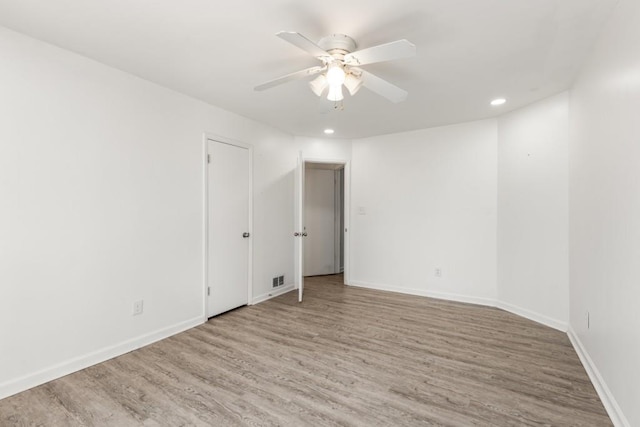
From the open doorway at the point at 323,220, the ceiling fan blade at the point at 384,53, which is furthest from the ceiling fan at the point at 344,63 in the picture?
the open doorway at the point at 323,220

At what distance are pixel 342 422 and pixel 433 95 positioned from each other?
2.94 metres

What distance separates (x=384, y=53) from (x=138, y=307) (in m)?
2.85

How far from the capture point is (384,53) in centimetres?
177

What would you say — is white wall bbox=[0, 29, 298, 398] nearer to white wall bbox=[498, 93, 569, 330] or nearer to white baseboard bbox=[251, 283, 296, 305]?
white baseboard bbox=[251, 283, 296, 305]

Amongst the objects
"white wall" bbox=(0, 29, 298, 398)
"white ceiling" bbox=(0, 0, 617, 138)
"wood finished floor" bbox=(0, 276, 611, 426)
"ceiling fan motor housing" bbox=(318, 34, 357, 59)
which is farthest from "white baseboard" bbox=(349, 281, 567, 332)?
"ceiling fan motor housing" bbox=(318, 34, 357, 59)

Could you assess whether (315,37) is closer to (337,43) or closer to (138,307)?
(337,43)

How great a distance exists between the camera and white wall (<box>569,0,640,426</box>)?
5.25 feet

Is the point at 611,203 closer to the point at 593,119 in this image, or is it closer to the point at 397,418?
the point at 593,119

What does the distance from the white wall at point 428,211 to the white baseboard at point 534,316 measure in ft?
0.61

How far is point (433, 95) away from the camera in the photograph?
3113 mm

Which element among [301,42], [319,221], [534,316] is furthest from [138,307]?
[534,316]

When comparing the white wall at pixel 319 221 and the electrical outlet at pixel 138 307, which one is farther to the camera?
the white wall at pixel 319 221

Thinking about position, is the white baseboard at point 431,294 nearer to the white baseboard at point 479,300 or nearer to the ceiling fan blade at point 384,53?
the white baseboard at point 479,300

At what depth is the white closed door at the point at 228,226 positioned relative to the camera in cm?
345
